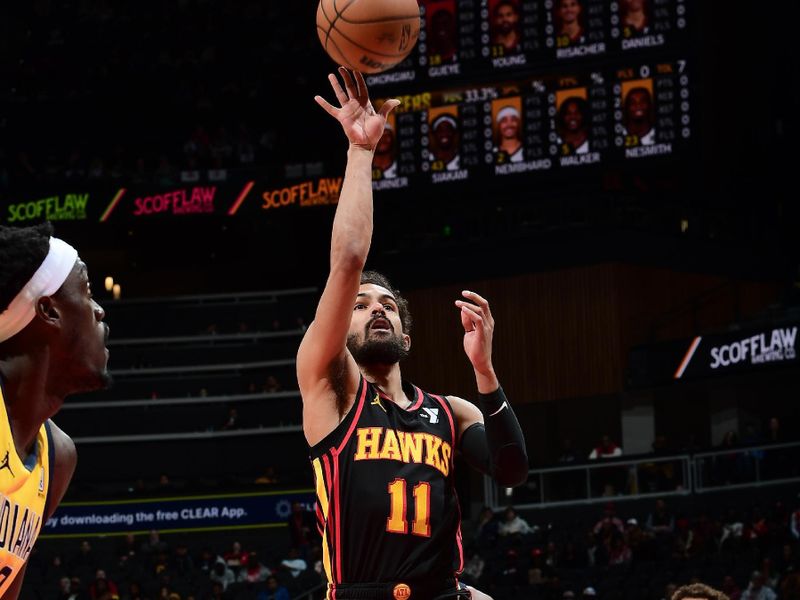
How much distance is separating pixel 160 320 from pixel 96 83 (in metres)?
5.43

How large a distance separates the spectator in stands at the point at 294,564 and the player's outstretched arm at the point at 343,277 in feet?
45.4

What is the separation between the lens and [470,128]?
66.1ft

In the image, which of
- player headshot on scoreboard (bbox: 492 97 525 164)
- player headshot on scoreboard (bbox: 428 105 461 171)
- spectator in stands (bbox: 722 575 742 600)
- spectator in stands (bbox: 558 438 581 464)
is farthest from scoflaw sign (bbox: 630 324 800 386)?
spectator in stands (bbox: 722 575 742 600)

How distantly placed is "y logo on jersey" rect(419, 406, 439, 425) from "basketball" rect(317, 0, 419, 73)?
165 centimetres

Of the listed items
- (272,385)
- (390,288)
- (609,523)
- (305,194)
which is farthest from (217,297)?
(390,288)

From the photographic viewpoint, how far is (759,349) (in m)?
20.8

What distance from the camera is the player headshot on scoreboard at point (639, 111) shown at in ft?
62.6

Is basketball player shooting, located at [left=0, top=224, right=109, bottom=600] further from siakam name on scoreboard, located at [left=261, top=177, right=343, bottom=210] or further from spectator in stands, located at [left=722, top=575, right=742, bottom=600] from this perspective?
siakam name on scoreboard, located at [left=261, top=177, right=343, bottom=210]

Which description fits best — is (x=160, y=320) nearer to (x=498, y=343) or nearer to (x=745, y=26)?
(x=498, y=343)

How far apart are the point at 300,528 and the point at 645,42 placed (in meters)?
9.23

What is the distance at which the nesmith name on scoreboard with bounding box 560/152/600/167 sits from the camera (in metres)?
19.3

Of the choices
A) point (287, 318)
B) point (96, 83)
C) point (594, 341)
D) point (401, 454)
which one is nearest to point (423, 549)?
point (401, 454)

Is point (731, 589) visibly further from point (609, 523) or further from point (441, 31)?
point (441, 31)

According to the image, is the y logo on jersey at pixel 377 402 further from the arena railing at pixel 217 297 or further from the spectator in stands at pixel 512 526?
the arena railing at pixel 217 297
